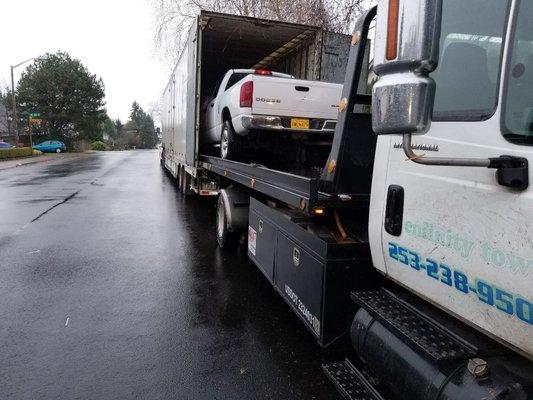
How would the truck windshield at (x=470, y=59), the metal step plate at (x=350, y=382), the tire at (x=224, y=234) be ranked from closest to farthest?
1. the truck windshield at (x=470, y=59)
2. the metal step plate at (x=350, y=382)
3. the tire at (x=224, y=234)

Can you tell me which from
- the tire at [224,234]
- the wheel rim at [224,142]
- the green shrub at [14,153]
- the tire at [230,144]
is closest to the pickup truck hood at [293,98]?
the tire at [230,144]

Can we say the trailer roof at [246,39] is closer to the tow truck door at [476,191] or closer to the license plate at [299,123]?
the license plate at [299,123]

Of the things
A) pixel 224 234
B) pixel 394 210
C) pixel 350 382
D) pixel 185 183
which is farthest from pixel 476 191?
pixel 185 183

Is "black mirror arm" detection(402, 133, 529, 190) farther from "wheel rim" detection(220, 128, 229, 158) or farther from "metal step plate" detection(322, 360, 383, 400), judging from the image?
"wheel rim" detection(220, 128, 229, 158)

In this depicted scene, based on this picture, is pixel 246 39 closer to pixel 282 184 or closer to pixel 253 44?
pixel 253 44

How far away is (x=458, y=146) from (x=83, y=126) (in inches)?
2136

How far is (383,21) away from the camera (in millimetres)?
2238

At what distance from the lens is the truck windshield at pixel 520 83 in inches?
68.9

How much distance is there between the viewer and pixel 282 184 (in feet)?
13.2

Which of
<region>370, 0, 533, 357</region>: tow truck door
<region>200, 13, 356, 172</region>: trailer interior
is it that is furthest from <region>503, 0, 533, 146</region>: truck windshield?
<region>200, 13, 356, 172</region>: trailer interior

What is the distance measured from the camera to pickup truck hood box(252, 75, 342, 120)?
604 cm

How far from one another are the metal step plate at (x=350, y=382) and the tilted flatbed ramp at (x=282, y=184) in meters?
1.12

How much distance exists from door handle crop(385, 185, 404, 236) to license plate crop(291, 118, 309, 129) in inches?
147

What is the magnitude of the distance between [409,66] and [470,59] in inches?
25.2
